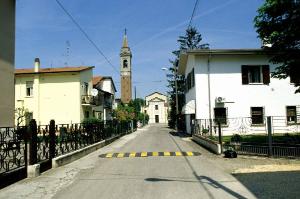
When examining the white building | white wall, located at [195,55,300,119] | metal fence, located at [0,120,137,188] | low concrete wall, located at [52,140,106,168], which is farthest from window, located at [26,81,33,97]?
metal fence, located at [0,120,137,188]

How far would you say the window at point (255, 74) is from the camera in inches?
1123

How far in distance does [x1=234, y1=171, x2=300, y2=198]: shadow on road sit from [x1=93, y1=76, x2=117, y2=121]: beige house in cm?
3817

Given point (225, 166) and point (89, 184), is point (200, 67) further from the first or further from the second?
point (89, 184)

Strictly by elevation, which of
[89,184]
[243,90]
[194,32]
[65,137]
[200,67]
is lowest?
[89,184]

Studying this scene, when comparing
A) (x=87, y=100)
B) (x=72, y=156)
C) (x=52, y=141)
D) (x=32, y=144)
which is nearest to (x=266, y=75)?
(x=72, y=156)

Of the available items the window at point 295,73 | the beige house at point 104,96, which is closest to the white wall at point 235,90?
the window at point 295,73

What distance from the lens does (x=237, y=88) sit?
28.4 meters

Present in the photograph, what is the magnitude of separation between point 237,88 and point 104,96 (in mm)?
28713

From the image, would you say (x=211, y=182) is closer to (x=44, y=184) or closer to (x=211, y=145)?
(x=44, y=184)

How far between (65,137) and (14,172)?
17.8 ft

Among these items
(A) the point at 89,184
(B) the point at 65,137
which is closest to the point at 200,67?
(B) the point at 65,137

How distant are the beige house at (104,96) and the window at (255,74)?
23822mm

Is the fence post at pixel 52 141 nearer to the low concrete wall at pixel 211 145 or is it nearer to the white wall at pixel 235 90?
the low concrete wall at pixel 211 145

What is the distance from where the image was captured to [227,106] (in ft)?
92.6
